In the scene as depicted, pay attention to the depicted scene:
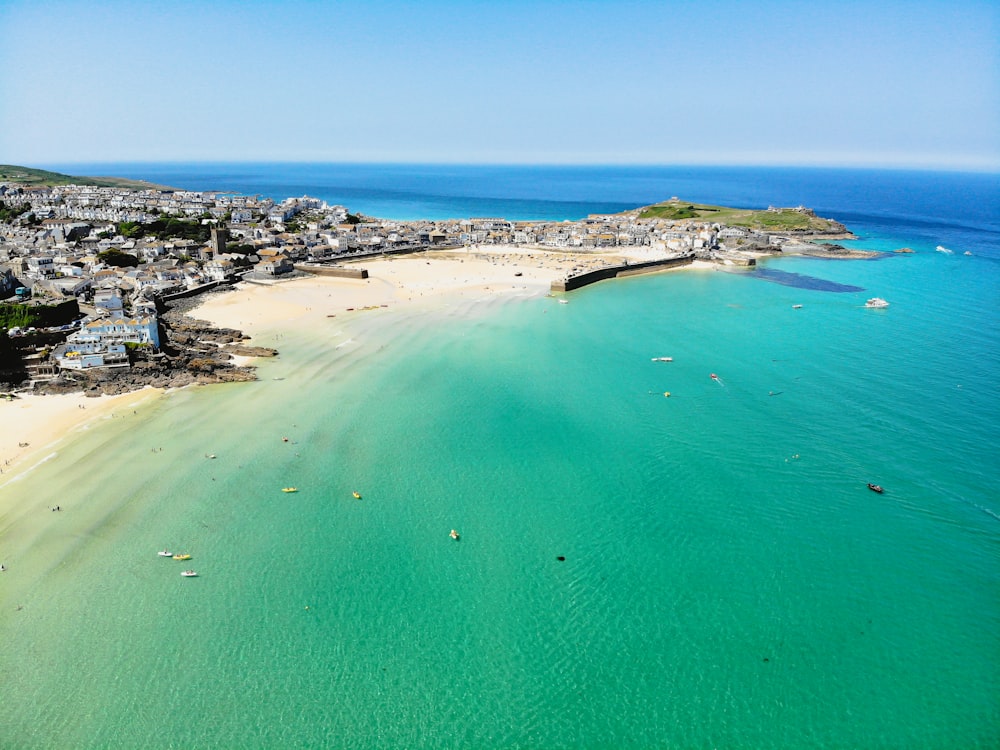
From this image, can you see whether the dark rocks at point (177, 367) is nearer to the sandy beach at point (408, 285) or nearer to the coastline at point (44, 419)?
the coastline at point (44, 419)

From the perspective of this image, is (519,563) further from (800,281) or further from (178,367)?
(800,281)

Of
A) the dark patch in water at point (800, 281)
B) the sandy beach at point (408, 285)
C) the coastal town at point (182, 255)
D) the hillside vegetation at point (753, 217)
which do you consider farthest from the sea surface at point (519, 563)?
the hillside vegetation at point (753, 217)

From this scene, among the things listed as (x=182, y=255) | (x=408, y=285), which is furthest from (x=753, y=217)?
(x=182, y=255)

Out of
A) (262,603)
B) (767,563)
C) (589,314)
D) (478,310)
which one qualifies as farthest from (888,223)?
(262,603)

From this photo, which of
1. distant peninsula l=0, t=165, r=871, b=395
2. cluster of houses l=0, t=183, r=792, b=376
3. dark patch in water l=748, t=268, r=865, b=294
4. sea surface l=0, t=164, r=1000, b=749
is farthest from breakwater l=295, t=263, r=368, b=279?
dark patch in water l=748, t=268, r=865, b=294

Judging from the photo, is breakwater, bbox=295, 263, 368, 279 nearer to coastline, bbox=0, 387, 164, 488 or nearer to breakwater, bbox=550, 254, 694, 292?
breakwater, bbox=550, 254, 694, 292

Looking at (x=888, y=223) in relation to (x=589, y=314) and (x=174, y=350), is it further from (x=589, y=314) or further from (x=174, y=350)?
(x=174, y=350)
